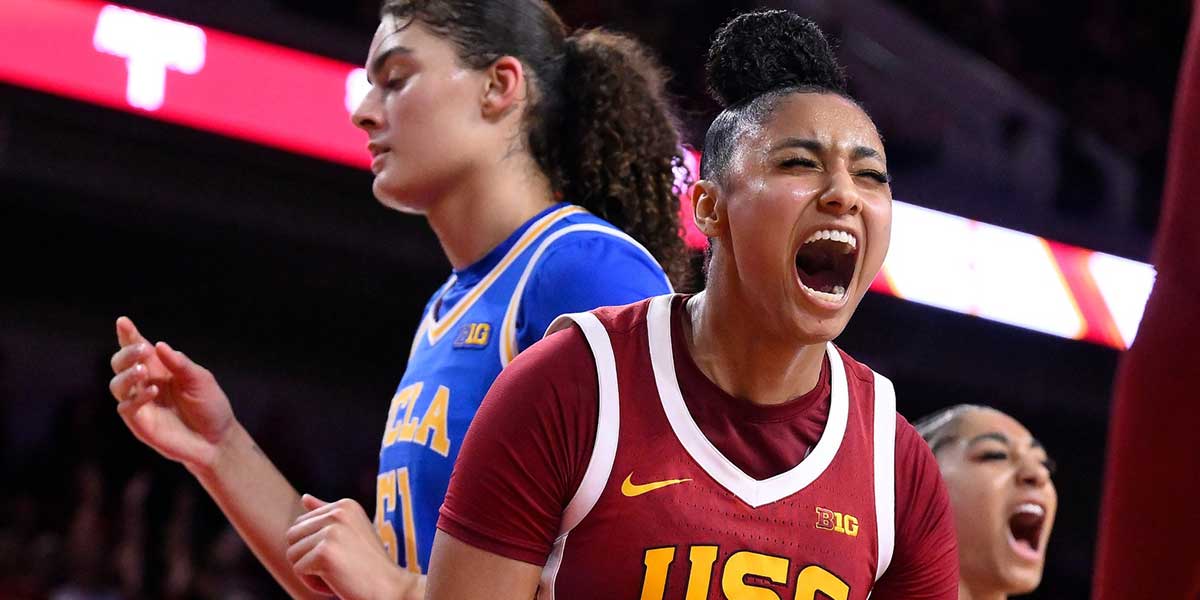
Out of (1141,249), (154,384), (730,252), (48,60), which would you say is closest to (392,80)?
(154,384)

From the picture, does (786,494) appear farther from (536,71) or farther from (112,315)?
(112,315)

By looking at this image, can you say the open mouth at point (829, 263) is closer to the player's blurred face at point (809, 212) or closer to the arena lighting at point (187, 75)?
the player's blurred face at point (809, 212)

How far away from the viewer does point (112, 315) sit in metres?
7.36

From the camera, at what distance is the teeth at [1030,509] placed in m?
2.92

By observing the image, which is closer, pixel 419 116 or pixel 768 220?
pixel 768 220

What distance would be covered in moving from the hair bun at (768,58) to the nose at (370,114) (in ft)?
2.22

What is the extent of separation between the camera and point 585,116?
8.02ft

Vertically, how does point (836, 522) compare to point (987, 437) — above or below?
below

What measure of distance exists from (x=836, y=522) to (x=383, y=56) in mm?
1142

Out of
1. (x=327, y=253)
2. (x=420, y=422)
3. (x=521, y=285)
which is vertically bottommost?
(x=420, y=422)

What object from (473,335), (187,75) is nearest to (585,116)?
(473,335)

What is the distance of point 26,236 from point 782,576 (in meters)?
6.36

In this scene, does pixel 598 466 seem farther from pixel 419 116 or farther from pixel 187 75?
pixel 187 75

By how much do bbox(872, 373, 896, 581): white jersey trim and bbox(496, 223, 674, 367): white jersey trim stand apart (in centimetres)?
47
